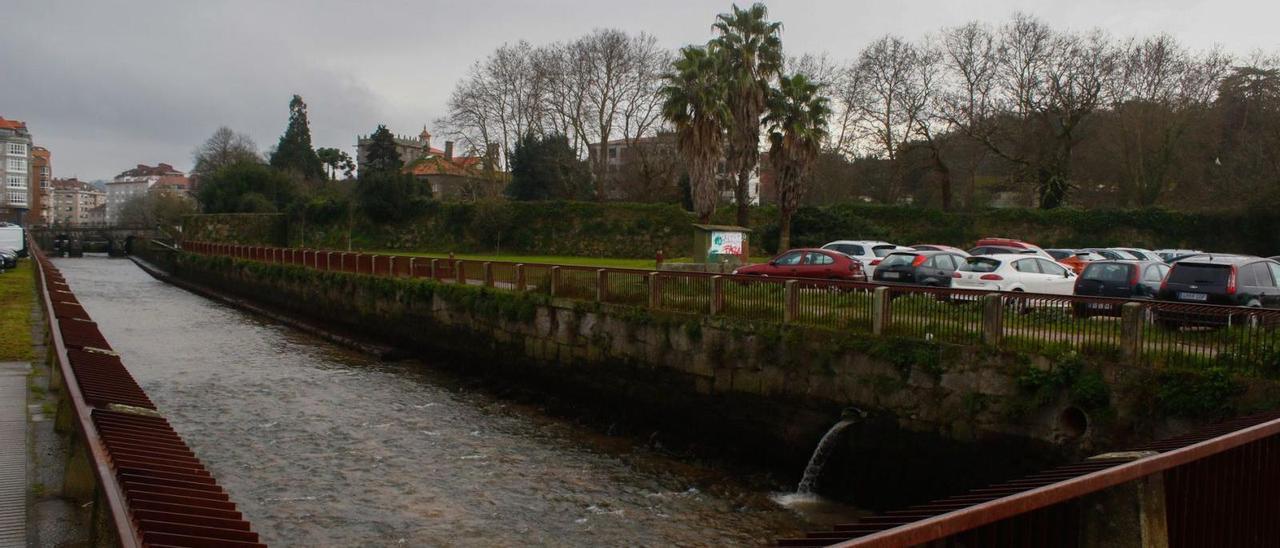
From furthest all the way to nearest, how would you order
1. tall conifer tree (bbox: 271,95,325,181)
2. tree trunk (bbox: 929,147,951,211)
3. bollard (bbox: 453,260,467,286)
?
tall conifer tree (bbox: 271,95,325,181) → tree trunk (bbox: 929,147,951,211) → bollard (bbox: 453,260,467,286)

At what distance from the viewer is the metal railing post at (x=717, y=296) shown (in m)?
15.2

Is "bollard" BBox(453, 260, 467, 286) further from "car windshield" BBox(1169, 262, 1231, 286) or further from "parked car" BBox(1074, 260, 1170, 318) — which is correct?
"car windshield" BBox(1169, 262, 1231, 286)

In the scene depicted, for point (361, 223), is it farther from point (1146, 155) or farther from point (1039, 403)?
point (1039, 403)

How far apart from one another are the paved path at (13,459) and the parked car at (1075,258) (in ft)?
82.9

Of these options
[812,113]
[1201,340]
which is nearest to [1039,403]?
[1201,340]

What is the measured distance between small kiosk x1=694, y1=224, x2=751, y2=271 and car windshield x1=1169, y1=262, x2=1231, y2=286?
576 inches

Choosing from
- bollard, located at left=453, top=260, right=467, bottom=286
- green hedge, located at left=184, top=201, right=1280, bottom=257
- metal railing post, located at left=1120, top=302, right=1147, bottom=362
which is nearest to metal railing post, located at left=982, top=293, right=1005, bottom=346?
metal railing post, located at left=1120, top=302, right=1147, bottom=362

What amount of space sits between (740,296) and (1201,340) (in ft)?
23.2

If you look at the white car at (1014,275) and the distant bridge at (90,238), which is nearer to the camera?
the white car at (1014,275)

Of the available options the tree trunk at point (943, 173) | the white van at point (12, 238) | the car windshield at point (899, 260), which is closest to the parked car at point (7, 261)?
the white van at point (12, 238)

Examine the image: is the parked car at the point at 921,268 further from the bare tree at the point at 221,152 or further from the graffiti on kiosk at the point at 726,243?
the bare tree at the point at 221,152

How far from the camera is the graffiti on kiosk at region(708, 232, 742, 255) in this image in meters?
28.7

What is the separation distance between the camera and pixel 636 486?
484 inches

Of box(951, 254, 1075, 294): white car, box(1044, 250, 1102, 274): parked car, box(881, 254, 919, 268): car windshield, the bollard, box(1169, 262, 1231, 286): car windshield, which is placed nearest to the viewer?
box(1169, 262, 1231, 286): car windshield
